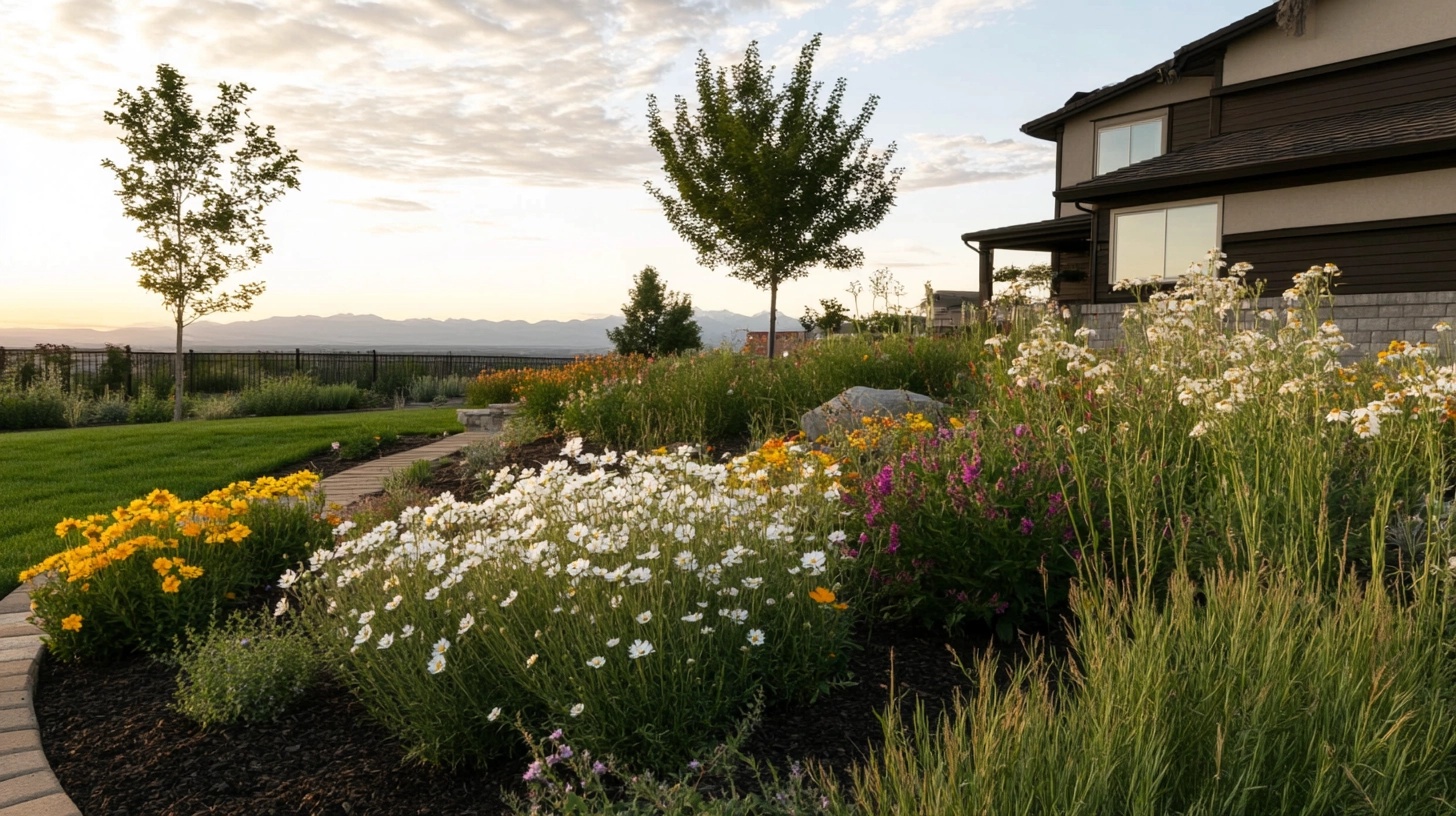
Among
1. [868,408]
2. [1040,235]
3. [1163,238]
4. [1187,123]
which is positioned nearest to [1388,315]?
[1163,238]

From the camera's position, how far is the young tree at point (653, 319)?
29.2 meters

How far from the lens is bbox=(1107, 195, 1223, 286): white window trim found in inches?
581

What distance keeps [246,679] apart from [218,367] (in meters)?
18.9

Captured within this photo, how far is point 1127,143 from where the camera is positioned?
61.4ft

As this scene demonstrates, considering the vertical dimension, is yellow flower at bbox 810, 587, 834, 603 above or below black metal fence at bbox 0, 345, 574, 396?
below

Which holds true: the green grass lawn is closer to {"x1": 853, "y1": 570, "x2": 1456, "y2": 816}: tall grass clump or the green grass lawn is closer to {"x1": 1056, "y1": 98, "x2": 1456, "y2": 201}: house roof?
{"x1": 853, "y1": 570, "x2": 1456, "y2": 816}: tall grass clump

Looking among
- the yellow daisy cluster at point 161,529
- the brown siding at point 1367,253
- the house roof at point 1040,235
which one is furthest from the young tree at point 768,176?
the yellow daisy cluster at point 161,529

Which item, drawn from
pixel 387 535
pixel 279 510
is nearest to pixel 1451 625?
pixel 387 535

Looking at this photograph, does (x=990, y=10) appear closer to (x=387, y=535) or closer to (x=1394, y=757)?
(x=387, y=535)

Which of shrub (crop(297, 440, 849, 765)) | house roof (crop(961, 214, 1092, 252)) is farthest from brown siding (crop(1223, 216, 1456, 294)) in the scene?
shrub (crop(297, 440, 849, 765))

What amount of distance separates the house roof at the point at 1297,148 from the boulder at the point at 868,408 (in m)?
9.10

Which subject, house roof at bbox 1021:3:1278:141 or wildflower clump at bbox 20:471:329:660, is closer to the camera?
wildflower clump at bbox 20:471:329:660

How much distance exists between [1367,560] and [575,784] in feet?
8.98

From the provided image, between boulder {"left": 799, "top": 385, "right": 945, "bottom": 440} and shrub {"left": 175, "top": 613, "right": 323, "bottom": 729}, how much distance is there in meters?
3.91
